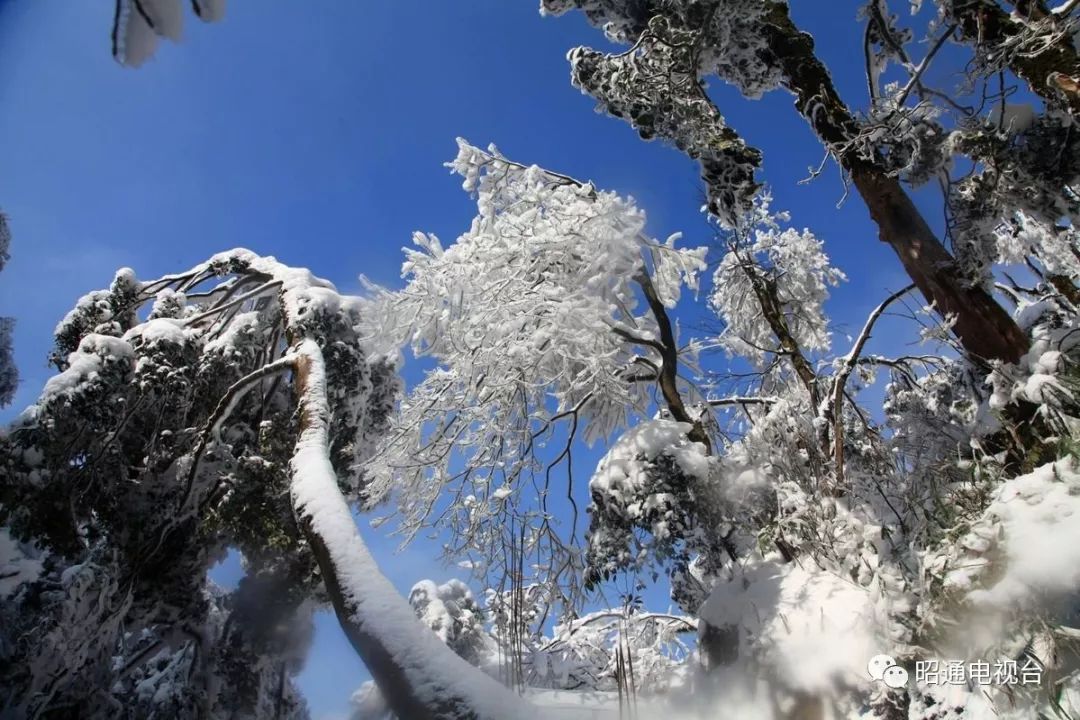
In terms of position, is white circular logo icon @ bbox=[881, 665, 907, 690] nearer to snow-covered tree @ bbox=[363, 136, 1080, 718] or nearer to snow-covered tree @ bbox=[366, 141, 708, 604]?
snow-covered tree @ bbox=[363, 136, 1080, 718]

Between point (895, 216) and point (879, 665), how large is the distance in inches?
179

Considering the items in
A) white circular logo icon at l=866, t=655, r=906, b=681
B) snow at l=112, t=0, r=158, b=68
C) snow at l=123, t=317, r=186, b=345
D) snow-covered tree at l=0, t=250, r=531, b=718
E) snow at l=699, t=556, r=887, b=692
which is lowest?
white circular logo icon at l=866, t=655, r=906, b=681

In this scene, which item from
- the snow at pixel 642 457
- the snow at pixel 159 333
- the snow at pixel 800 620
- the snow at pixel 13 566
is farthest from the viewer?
the snow at pixel 13 566

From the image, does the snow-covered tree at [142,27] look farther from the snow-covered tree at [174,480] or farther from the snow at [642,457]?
the snow at [642,457]

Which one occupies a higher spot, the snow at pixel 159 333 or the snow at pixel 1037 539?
the snow at pixel 159 333

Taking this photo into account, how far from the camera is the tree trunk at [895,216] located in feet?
17.6

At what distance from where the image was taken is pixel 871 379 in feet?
33.3

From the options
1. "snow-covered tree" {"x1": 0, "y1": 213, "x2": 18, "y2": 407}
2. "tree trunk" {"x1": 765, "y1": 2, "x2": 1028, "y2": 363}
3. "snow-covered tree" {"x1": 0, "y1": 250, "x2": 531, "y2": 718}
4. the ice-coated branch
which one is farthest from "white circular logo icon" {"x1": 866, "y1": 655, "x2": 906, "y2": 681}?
"snow-covered tree" {"x1": 0, "y1": 213, "x2": 18, "y2": 407}

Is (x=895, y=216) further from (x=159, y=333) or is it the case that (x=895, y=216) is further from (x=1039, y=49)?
(x=159, y=333)

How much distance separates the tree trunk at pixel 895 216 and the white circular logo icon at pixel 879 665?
9.58 ft

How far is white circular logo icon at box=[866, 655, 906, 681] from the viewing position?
380cm

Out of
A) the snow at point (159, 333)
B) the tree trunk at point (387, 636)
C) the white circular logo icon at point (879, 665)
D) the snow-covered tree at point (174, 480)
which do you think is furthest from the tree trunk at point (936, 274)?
the snow at point (159, 333)

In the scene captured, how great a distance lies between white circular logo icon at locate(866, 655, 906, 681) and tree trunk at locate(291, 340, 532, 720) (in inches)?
116

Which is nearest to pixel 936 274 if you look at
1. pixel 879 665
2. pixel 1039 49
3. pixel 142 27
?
pixel 1039 49
